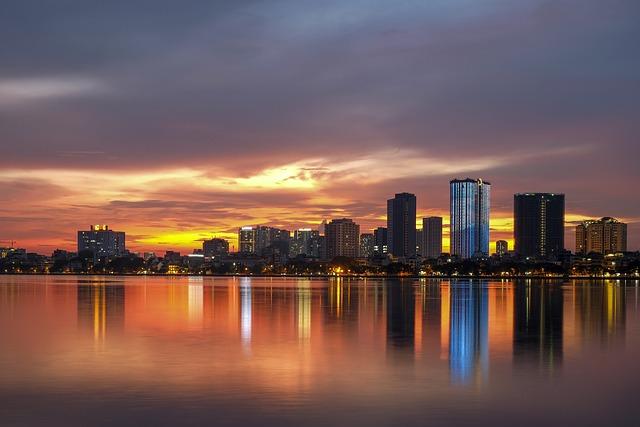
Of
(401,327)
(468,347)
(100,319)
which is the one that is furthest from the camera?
(100,319)

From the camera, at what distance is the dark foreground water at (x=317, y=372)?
61.2ft

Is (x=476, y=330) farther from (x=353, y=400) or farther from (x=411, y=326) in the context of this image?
(x=353, y=400)

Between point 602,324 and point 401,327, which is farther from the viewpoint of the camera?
point 602,324

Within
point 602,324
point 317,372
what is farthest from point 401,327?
point 317,372

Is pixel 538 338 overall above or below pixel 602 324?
above

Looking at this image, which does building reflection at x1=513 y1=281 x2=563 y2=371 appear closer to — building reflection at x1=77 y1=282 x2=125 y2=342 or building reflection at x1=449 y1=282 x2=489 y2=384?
building reflection at x1=449 y1=282 x2=489 y2=384

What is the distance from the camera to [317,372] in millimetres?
25062

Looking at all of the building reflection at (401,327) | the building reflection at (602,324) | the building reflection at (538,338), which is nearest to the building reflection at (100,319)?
the building reflection at (401,327)

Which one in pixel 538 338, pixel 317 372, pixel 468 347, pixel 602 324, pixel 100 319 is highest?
pixel 317 372

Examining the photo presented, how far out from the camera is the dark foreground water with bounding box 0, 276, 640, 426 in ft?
61.2

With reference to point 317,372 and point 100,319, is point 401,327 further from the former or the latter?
point 100,319

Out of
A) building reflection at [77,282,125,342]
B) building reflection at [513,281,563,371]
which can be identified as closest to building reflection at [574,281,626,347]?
building reflection at [513,281,563,371]

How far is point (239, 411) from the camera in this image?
1881 centimetres

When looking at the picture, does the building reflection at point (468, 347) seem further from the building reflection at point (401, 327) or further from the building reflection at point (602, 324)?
the building reflection at point (602, 324)
